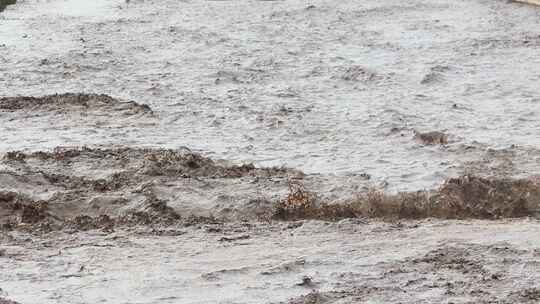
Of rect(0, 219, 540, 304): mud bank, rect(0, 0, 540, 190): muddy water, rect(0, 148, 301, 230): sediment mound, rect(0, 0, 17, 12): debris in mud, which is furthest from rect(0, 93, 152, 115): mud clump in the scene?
rect(0, 0, 17, 12): debris in mud

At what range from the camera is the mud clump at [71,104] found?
10.5m

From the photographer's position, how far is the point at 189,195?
805 cm

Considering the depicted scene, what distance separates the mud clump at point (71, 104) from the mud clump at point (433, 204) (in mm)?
3345

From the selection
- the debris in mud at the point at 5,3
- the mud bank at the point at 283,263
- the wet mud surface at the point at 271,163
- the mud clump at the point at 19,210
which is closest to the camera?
the mud bank at the point at 283,263

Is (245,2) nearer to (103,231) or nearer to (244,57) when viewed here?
(244,57)

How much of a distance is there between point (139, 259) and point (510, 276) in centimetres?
288

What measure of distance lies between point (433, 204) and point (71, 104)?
508 cm

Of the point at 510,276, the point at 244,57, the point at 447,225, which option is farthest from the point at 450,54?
the point at 510,276

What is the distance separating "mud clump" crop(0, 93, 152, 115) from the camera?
1051cm

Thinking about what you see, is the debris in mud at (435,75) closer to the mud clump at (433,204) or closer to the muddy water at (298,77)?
the muddy water at (298,77)

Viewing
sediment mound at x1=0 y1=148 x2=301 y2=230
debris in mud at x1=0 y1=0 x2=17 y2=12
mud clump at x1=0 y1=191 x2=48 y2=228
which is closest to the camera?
mud clump at x1=0 y1=191 x2=48 y2=228

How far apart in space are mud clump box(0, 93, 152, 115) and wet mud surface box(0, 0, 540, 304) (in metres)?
0.04

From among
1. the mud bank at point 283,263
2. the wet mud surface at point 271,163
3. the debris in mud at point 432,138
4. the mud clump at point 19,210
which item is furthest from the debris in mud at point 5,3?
→ the mud bank at point 283,263

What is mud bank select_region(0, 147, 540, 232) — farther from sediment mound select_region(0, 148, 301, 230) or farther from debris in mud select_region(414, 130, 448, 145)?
debris in mud select_region(414, 130, 448, 145)
